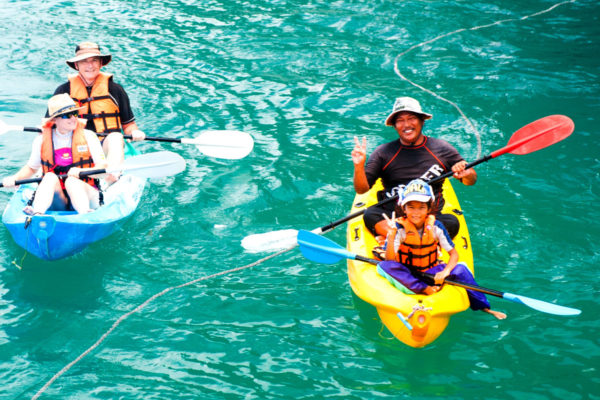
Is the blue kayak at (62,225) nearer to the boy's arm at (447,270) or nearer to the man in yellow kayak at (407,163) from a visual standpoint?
the man in yellow kayak at (407,163)

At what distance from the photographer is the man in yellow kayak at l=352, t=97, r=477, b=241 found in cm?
486

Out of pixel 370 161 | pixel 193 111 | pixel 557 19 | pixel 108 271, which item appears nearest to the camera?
pixel 370 161

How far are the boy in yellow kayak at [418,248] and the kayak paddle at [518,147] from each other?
71 centimetres

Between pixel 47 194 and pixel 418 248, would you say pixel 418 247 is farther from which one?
pixel 47 194

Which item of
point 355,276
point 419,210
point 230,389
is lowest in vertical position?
point 230,389

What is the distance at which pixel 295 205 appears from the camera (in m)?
6.36

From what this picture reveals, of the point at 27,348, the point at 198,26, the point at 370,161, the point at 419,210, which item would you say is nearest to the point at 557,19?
the point at 198,26

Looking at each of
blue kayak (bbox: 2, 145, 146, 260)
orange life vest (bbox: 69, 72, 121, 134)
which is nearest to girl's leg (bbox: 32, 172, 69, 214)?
blue kayak (bbox: 2, 145, 146, 260)

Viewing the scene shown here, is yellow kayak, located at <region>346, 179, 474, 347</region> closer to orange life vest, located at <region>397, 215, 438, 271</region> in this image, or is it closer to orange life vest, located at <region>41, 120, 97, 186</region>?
orange life vest, located at <region>397, 215, 438, 271</region>

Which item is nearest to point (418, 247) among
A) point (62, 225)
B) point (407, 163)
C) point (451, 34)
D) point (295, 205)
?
point (407, 163)

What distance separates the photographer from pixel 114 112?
6445 millimetres

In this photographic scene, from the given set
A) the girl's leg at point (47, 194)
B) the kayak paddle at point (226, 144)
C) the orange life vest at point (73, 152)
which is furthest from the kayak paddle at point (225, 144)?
the girl's leg at point (47, 194)

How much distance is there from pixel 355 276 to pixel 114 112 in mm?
3194

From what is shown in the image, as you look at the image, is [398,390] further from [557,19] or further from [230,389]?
[557,19]
